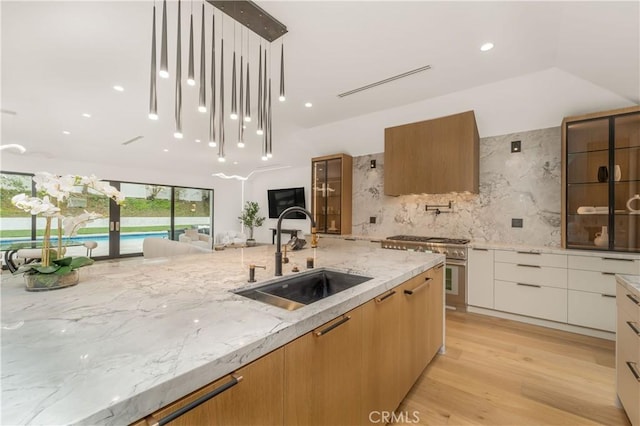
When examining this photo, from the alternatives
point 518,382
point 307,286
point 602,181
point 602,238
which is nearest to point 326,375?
point 307,286

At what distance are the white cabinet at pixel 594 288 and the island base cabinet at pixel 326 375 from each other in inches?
112

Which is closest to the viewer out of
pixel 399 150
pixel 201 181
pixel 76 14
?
pixel 76 14

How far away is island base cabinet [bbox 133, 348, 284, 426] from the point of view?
2.02 feet

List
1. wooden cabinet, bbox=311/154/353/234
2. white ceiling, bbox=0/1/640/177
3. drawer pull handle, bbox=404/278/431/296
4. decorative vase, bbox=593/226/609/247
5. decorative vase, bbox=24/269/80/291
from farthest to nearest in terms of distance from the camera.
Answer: wooden cabinet, bbox=311/154/353/234, decorative vase, bbox=593/226/609/247, white ceiling, bbox=0/1/640/177, drawer pull handle, bbox=404/278/431/296, decorative vase, bbox=24/269/80/291

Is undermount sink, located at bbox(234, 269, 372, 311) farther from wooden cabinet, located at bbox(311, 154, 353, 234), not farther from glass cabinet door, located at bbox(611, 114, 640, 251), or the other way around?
wooden cabinet, located at bbox(311, 154, 353, 234)

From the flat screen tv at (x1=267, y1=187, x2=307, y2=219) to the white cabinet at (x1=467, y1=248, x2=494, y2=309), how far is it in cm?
470

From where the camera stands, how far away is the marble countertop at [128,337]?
0.52 metres

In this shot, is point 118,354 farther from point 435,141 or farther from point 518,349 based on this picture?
point 435,141

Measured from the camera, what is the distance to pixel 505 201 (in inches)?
141

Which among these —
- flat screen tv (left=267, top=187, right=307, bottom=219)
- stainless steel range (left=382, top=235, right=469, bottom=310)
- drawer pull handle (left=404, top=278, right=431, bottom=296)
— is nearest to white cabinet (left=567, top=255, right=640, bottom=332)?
stainless steel range (left=382, top=235, right=469, bottom=310)

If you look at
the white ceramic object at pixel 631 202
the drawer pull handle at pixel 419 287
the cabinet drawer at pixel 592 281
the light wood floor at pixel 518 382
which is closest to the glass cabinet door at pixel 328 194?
the light wood floor at pixel 518 382

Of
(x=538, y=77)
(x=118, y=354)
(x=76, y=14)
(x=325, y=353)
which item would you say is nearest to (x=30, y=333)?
(x=118, y=354)

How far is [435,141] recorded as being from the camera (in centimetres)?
348

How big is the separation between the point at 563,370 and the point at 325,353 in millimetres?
2365
